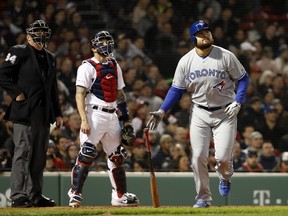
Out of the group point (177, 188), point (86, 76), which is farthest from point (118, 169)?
point (177, 188)

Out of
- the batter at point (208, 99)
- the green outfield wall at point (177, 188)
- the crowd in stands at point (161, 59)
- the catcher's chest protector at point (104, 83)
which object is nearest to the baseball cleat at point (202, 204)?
the batter at point (208, 99)

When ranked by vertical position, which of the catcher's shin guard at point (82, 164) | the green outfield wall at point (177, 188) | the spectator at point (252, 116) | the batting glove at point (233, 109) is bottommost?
the green outfield wall at point (177, 188)

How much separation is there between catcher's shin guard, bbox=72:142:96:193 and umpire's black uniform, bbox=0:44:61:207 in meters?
0.40

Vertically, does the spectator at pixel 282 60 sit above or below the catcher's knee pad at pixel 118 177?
above

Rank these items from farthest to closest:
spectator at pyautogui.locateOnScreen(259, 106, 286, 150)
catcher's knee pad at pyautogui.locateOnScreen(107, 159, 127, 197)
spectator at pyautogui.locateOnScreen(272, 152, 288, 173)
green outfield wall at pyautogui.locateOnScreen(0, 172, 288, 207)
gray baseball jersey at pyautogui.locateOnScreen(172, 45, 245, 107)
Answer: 1. spectator at pyautogui.locateOnScreen(259, 106, 286, 150)
2. spectator at pyautogui.locateOnScreen(272, 152, 288, 173)
3. green outfield wall at pyautogui.locateOnScreen(0, 172, 288, 207)
4. catcher's knee pad at pyautogui.locateOnScreen(107, 159, 127, 197)
5. gray baseball jersey at pyautogui.locateOnScreen(172, 45, 245, 107)

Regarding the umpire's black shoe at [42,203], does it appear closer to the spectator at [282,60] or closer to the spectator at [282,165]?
the spectator at [282,165]

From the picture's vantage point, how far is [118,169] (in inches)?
374

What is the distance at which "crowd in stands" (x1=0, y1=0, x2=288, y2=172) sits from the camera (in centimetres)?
1282

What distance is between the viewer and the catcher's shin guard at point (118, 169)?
9406mm

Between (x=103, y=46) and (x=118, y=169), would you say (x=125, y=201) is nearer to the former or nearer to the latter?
(x=118, y=169)

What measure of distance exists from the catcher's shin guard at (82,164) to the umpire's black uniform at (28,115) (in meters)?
0.40

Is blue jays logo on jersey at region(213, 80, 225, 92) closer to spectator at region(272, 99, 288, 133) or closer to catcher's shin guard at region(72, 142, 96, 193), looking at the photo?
catcher's shin guard at region(72, 142, 96, 193)

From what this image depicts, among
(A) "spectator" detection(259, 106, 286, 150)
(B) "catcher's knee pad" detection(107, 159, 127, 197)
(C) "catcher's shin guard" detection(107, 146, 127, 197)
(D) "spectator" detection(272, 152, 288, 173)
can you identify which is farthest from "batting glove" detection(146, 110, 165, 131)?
(A) "spectator" detection(259, 106, 286, 150)

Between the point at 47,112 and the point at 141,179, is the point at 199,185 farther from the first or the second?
the point at 141,179
